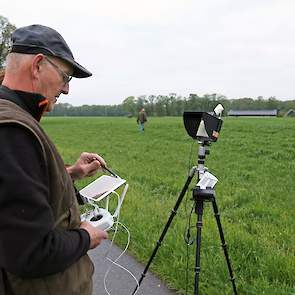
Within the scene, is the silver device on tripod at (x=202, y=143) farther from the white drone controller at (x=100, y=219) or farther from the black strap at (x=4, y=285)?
the black strap at (x=4, y=285)

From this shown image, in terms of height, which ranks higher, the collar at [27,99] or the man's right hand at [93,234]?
the collar at [27,99]

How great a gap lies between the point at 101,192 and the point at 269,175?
8.06m

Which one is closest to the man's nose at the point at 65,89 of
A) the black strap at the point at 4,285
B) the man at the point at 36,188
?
the man at the point at 36,188

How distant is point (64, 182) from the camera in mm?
1673

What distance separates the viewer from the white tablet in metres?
2.25

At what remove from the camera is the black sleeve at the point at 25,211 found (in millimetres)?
1378

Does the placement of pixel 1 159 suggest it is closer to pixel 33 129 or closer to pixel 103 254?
pixel 33 129

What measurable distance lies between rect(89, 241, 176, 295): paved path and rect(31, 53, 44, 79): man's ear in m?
2.66

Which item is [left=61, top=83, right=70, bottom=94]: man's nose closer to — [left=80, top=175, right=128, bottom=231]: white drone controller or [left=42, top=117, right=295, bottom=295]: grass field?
[left=80, top=175, right=128, bottom=231]: white drone controller

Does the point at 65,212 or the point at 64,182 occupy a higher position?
the point at 64,182

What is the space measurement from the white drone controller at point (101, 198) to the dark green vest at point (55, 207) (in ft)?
0.82

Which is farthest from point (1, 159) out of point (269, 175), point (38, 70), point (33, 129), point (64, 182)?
point (269, 175)

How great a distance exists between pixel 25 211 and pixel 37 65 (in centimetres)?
64

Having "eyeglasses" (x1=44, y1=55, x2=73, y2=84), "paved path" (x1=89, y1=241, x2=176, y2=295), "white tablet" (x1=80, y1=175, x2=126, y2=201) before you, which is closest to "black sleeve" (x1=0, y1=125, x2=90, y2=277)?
"eyeglasses" (x1=44, y1=55, x2=73, y2=84)
